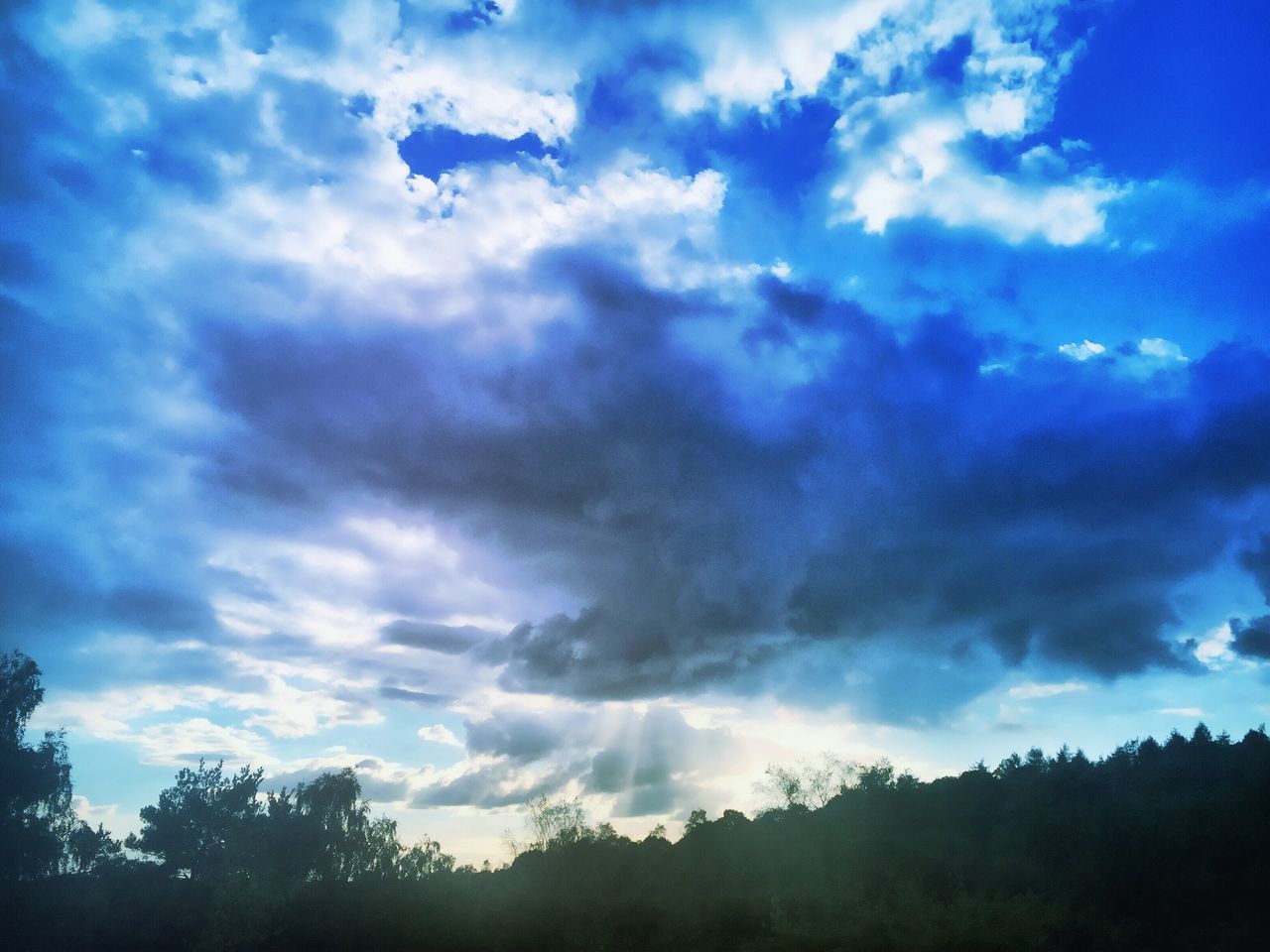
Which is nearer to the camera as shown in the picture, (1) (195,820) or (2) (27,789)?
(2) (27,789)

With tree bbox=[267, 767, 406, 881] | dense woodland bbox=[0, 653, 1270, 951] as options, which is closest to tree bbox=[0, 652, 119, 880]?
dense woodland bbox=[0, 653, 1270, 951]

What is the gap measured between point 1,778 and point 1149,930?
339 ft

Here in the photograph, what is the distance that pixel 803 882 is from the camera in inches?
3211

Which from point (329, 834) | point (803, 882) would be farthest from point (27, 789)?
point (803, 882)

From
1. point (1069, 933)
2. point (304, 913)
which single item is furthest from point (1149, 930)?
point (304, 913)

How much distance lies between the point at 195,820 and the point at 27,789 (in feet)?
164

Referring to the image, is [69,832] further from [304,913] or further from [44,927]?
[304,913]

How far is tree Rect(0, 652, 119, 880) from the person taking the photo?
252ft

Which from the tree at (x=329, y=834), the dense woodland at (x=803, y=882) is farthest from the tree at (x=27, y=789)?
the tree at (x=329, y=834)

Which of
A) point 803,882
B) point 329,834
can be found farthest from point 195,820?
point 803,882

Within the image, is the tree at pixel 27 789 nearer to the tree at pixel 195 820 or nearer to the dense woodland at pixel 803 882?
the dense woodland at pixel 803 882

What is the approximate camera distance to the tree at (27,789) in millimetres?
76750

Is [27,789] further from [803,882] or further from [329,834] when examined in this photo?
[803,882]

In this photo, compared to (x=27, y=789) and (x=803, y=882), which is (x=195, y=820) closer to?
(x=27, y=789)
